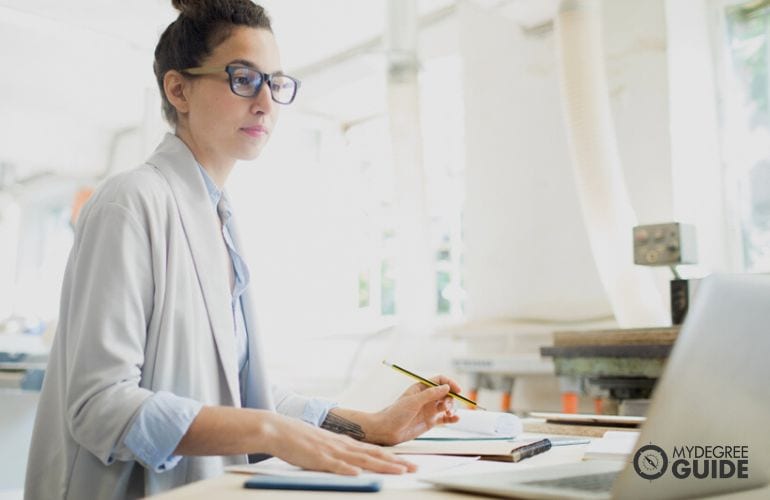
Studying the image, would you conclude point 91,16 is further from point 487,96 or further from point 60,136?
point 487,96

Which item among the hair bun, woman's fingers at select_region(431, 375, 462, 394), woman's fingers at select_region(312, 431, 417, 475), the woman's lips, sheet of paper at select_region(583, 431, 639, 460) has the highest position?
the hair bun

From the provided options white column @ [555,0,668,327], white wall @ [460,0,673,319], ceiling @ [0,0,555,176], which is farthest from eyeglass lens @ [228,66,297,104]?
white wall @ [460,0,673,319]

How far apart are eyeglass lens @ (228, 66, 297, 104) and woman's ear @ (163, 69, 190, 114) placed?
115 mm

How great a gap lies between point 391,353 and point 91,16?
268cm

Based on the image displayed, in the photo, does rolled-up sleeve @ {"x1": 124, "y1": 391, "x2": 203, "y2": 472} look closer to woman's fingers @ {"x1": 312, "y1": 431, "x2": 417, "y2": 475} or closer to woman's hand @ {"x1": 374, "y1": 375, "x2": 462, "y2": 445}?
woman's fingers @ {"x1": 312, "y1": 431, "x2": 417, "y2": 475}

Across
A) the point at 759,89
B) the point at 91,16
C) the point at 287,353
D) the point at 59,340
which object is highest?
the point at 91,16

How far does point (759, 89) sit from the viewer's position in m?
2.94

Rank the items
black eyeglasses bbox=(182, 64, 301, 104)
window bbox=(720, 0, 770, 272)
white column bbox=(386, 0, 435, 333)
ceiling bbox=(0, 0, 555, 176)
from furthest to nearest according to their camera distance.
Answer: ceiling bbox=(0, 0, 555, 176)
white column bbox=(386, 0, 435, 333)
window bbox=(720, 0, 770, 272)
black eyeglasses bbox=(182, 64, 301, 104)

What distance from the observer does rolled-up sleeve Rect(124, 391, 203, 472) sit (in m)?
0.90

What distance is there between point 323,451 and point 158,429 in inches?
9.1

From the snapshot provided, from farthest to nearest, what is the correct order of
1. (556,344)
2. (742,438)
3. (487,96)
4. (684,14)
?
(487,96) < (684,14) < (556,344) < (742,438)

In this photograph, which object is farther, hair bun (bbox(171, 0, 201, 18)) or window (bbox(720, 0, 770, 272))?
window (bbox(720, 0, 770, 272))

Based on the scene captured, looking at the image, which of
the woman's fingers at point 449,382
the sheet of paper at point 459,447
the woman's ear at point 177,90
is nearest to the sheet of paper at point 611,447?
the sheet of paper at point 459,447

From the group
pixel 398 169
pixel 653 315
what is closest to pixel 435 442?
pixel 653 315
